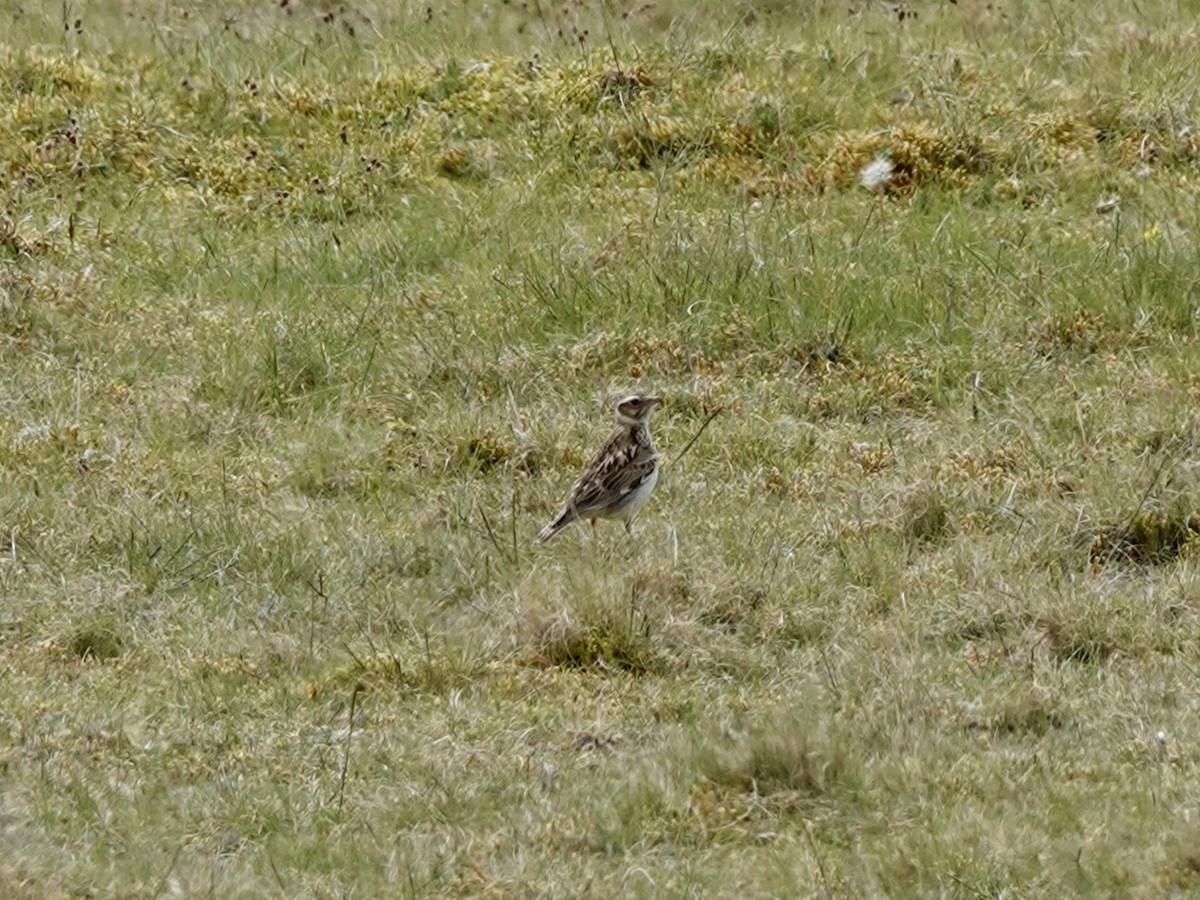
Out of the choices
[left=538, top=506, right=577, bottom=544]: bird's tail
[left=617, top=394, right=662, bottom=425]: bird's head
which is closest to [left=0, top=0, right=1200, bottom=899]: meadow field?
[left=538, top=506, right=577, bottom=544]: bird's tail

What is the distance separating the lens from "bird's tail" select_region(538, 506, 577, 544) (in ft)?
35.2

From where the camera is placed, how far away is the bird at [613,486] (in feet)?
35.0

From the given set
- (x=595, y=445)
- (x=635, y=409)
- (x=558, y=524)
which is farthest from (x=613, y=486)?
(x=595, y=445)

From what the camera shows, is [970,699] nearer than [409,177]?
Yes

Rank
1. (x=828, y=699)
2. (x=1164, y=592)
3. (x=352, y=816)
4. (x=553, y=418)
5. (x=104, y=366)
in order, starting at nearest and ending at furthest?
(x=352, y=816)
(x=828, y=699)
(x=1164, y=592)
(x=553, y=418)
(x=104, y=366)

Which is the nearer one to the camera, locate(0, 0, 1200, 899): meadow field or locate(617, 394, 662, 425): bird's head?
locate(0, 0, 1200, 899): meadow field

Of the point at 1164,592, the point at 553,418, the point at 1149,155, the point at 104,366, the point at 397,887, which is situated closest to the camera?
the point at 397,887

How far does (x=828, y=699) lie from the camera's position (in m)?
8.84

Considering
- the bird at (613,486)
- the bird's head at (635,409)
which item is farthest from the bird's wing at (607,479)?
the bird's head at (635,409)

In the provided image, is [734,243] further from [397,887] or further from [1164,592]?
[397,887]

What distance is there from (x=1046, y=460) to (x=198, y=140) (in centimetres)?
633

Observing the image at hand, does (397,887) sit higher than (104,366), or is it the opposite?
(397,887)

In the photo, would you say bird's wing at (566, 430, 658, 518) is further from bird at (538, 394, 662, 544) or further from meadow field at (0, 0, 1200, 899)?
meadow field at (0, 0, 1200, 899)

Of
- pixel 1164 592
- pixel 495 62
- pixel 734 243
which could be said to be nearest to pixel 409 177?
pixel 495 62
